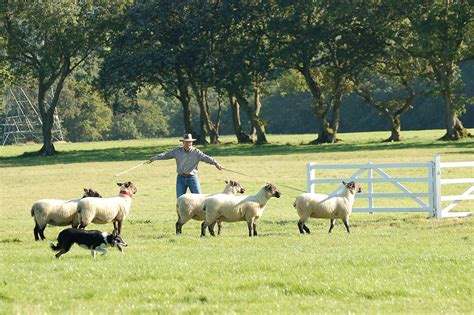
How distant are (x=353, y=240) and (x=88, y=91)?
62.7 metres

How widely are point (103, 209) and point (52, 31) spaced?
54.0 metres

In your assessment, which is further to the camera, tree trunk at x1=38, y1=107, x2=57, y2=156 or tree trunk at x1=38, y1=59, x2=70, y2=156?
tree trunk at x1=38, y1=107, x2=57, y2=156

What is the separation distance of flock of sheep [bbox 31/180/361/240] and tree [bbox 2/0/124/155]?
5158cm

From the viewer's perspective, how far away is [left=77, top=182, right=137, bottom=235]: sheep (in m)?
19.5

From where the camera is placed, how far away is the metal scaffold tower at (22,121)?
127500 mm

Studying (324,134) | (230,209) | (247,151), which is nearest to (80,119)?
(324,134)

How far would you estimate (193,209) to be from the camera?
67.5ft

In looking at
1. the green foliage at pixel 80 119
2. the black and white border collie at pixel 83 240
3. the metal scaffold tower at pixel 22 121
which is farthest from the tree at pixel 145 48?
the green foliage at pixel 80 119

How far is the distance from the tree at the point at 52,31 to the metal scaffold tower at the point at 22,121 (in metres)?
49.5

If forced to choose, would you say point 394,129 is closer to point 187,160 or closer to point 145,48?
point 145,48

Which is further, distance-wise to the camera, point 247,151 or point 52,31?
point 52,31

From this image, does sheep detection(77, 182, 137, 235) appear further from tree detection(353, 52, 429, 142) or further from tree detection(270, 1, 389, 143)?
tree detection(353, 52, 429, 142)

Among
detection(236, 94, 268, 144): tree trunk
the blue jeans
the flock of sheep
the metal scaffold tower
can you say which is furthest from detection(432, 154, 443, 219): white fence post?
the metal scaffold tower

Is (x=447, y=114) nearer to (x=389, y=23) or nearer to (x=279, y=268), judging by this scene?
(x=389, y=23)
